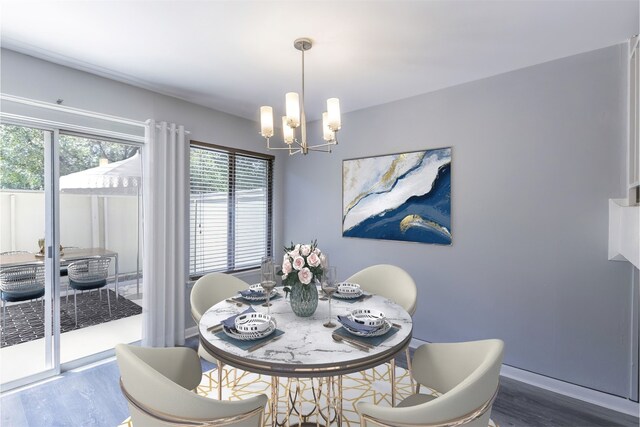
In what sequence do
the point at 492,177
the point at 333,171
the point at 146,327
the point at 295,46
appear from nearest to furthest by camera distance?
1. the point at 295,46
2. the point at 492,177
3. the point at 146,327
4. the point at 333,171

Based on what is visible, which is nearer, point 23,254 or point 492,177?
point 23,254

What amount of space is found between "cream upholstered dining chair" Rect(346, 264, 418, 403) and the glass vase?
3.08 feet

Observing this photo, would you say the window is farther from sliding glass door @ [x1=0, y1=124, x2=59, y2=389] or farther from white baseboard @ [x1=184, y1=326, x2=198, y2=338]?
sliding glass door @ [x1=0, y1=124, x2=59, y2=389]

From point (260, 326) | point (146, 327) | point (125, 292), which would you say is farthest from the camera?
point (125, 292)

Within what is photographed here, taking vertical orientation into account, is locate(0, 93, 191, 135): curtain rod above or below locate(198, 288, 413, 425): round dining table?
above

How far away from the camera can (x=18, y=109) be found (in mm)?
2273

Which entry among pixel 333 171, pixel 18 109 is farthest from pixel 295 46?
pixel 18 109

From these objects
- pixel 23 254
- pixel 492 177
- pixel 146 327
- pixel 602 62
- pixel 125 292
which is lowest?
pixel 146 327

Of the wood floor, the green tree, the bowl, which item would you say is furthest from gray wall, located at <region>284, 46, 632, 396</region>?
the green tree

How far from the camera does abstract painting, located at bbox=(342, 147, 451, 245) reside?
2916 mm

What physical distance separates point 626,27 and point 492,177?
1221 mm

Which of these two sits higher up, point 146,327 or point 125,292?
point 125,292

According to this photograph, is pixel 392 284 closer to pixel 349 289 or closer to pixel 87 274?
pixel 349 289

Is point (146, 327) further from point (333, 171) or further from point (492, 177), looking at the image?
point (492, 177)
